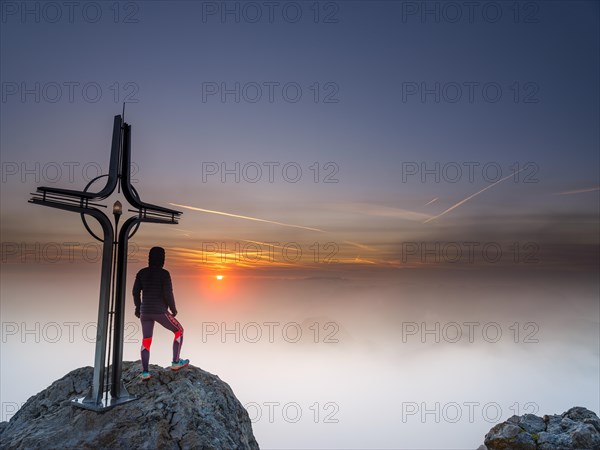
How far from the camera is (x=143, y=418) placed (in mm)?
8297

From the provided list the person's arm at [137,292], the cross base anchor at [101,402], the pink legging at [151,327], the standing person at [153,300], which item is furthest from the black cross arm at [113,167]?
the cross base anchor at [101,402]

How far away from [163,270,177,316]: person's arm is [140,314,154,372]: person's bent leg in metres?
0.52

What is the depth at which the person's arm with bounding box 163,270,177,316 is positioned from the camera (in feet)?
31.5

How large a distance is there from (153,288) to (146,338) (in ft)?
3.69

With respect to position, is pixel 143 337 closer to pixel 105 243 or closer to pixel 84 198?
pixel 105 243

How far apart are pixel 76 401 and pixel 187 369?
2.46 meters

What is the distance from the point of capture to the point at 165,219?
9.91 m

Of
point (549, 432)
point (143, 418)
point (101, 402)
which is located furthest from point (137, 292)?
point (549, 432)

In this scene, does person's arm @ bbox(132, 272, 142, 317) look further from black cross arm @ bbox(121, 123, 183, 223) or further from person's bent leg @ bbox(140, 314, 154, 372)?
black cross arm @ bbox(121, 123, 183, 223)

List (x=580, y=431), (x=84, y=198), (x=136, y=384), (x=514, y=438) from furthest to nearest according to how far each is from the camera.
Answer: (x=514, y=438)
(x=580, y=431)
(x=136, y=384)
(x=84, y=198)

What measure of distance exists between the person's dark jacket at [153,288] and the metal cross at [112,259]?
592 millimetres

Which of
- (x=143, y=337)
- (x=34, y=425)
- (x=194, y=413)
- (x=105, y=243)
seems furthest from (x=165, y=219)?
(x=34, y=425)

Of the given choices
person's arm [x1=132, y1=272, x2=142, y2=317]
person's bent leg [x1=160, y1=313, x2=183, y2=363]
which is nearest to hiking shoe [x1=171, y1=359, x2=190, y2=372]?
person's bent leg [x1=160, y1=313, x2=183, y2=363]

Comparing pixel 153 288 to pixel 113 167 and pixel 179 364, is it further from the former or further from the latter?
pixel 113 167
